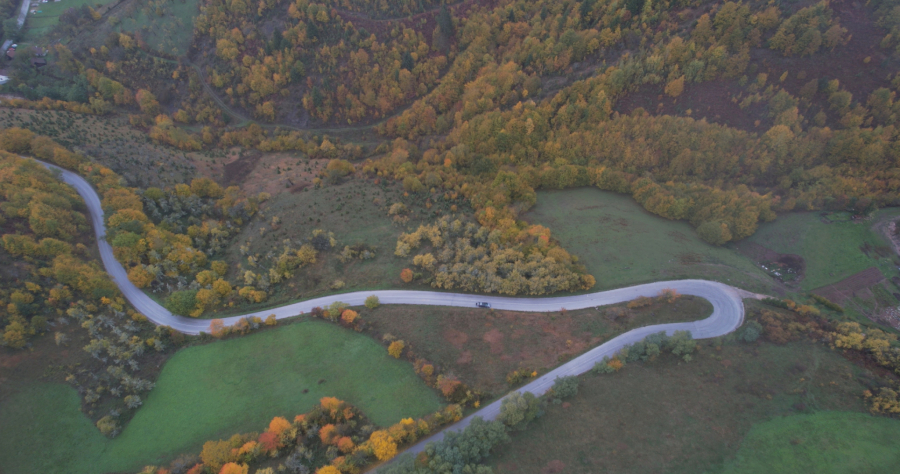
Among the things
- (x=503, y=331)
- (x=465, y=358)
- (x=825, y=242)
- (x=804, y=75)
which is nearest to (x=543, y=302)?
(x=503, y=331)

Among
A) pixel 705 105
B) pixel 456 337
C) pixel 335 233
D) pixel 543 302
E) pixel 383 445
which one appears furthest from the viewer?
pixel 705 105

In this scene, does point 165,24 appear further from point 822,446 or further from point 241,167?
point 822,446

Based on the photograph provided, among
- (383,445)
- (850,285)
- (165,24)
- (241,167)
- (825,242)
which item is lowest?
(850,285)

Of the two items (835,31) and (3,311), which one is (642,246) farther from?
(3,311)

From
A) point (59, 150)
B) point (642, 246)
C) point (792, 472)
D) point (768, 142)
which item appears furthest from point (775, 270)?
point (59, 150)

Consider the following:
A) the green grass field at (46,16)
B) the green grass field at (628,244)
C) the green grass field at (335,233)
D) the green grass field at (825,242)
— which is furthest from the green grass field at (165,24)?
the green grass field at (825,242)

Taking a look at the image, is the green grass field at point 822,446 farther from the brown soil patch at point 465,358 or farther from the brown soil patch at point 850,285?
the brown soil patch at point 465,358
